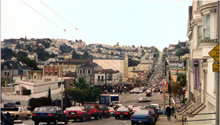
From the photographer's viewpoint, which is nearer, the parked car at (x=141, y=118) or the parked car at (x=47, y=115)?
the parked car at (x=47, y=115)

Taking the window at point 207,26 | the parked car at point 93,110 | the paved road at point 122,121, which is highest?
the window at point 207,26

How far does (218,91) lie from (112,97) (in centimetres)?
5920

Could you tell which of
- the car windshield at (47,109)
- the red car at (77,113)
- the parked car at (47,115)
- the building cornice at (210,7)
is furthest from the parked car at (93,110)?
the building cornice at (210,7)

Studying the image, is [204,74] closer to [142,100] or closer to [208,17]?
[208,17]

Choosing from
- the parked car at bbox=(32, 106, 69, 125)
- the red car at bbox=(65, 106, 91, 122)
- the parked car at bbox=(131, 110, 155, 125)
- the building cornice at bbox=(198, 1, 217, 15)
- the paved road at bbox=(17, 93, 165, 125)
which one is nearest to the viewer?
the building cornice at bbox=(198, 1, 217, 15)

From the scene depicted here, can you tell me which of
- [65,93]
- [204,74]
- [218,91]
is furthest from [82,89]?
[218,91]

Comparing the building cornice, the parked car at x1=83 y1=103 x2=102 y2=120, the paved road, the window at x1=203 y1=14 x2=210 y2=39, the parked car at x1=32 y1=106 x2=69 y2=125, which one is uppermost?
the building cornice

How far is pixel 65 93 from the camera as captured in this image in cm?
7019

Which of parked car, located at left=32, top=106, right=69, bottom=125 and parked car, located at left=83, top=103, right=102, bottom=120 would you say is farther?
parked car, located at left=83, top=103, right=102, bottom=120

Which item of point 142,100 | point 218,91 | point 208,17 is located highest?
point 208,17

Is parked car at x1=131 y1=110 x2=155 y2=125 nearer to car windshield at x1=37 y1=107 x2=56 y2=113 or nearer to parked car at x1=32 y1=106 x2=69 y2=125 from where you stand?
parked car at x1=32 y1=106 x2=69 y2=125

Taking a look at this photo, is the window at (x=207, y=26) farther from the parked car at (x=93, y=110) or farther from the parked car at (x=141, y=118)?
the parked car at (x=93, y=110)

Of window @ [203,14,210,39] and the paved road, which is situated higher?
window @ [203,14,210,39]

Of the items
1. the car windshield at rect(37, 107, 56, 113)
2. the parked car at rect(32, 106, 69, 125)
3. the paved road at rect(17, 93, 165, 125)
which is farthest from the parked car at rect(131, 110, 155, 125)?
the car windshield at rect(37, 107, 56, 113)
